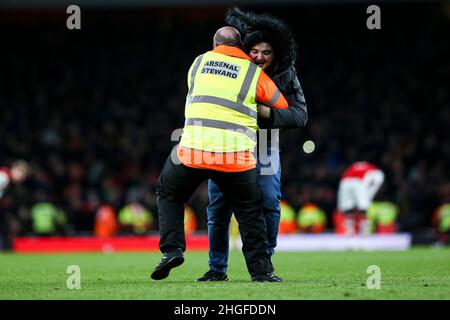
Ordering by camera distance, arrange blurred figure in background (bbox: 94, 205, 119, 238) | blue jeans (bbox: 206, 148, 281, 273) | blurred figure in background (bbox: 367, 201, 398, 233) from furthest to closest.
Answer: blurred figure in background (bbox: 367, 201, 398, 233) → blurred figure in background (bbox: 94, 205, 119, 238) → blue jeans (bbox: 206, 148, 281, 273)

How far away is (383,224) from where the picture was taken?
68.7 feet

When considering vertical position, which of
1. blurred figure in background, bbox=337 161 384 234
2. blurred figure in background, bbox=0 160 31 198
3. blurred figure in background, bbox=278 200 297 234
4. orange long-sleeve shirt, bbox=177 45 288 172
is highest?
orange long-sleeve shirt, bbox=177 45 288 172

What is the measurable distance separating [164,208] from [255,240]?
77 cm

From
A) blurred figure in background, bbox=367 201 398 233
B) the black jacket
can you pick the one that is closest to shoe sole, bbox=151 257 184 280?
the black jacket

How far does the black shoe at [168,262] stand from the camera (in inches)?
279

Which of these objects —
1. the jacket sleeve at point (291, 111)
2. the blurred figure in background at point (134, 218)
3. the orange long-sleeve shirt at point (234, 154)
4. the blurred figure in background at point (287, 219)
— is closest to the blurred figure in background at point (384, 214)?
the blurred figure in background at point (287, 219)

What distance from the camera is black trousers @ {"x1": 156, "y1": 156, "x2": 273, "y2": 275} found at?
7176mm

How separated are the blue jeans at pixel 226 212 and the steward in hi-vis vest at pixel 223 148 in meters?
0.49

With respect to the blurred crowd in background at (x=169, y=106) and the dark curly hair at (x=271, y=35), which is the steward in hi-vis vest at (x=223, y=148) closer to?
the dark curly hair at (x=271, y=35)

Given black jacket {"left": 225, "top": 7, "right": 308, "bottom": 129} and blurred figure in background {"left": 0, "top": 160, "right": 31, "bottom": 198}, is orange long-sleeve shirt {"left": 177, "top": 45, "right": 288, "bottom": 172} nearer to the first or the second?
black jacket {"left": 225, "top": 7, "right": 308, "bottom": 129}

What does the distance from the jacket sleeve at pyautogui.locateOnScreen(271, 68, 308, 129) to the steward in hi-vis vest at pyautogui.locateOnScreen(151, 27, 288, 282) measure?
0.27 feet


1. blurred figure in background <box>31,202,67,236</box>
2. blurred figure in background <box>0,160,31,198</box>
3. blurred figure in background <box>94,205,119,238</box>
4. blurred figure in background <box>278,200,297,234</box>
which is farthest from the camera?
blurred figure in background <box>278,200,297,234</box>

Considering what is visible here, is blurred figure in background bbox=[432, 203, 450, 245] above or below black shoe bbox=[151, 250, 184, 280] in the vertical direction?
below

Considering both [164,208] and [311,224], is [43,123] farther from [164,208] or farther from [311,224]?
[164,208]
